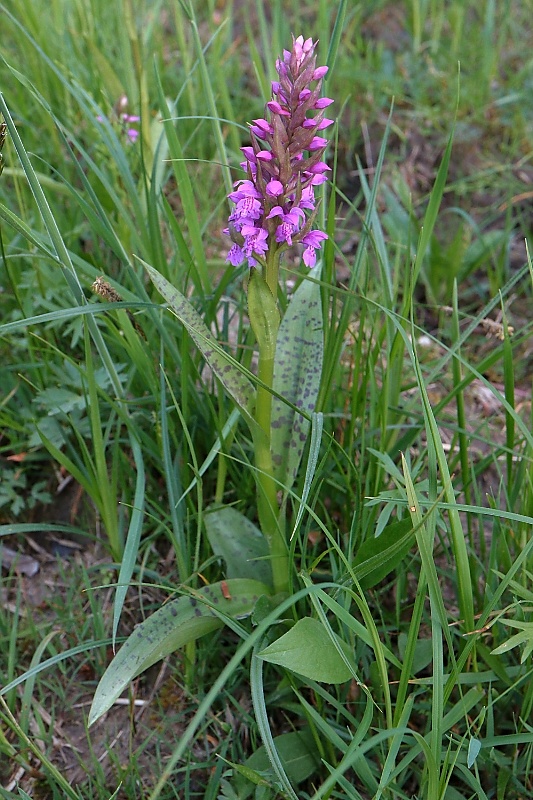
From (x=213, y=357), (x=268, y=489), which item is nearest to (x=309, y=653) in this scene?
(x=268, y=489)

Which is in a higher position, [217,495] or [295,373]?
[295,373]

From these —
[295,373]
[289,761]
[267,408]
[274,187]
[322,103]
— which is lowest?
[289,761]

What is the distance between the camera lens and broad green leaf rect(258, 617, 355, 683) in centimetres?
123

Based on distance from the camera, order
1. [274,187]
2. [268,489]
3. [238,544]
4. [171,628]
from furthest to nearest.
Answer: [238,544] < [268,489] < [171,628] < [274,187]

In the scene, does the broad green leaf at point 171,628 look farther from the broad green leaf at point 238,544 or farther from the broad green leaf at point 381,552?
the broad green leaf at point 381,552

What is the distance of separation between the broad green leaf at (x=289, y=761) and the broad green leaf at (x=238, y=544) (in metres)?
0.33

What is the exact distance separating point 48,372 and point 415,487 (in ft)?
3.76

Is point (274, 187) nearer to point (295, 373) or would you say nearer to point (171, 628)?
point (295, 373)

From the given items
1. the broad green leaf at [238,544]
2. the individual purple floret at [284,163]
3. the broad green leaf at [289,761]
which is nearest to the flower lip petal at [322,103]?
the individual purple floret at [284,163]

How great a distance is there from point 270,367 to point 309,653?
1.81ft

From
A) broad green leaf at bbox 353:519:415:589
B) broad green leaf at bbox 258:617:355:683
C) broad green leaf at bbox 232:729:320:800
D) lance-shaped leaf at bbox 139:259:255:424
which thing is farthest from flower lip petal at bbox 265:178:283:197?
broad green leaf at bbox 232:729:320:800

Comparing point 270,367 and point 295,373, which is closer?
point 270,367

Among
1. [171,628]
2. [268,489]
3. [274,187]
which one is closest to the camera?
[274,187]

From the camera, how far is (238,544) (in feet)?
5.27
